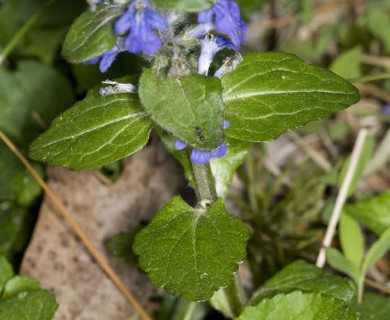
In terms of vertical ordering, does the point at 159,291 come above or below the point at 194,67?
below

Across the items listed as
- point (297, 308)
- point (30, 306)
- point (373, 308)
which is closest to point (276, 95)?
point (297, 308)

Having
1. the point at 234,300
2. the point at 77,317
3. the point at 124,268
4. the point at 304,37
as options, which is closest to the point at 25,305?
the point at 77,317

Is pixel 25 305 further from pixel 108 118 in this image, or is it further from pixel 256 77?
pixel 256 77

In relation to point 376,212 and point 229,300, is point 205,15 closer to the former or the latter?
point 229,300

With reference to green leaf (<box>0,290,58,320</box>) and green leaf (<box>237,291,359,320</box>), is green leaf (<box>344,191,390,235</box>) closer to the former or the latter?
green leaf (<box>237,291,359,320</box>)

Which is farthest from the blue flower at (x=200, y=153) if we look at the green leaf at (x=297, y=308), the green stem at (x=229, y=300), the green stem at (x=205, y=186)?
the green stem at (x=229, y=300)

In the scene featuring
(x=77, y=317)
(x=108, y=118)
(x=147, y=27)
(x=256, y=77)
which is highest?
(x=147, y=27)

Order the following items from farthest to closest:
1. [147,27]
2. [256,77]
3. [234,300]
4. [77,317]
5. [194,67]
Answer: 1. [77,317]
2. [234,300]
3. [256,77]
4. [194,67]
5. [147,27]
